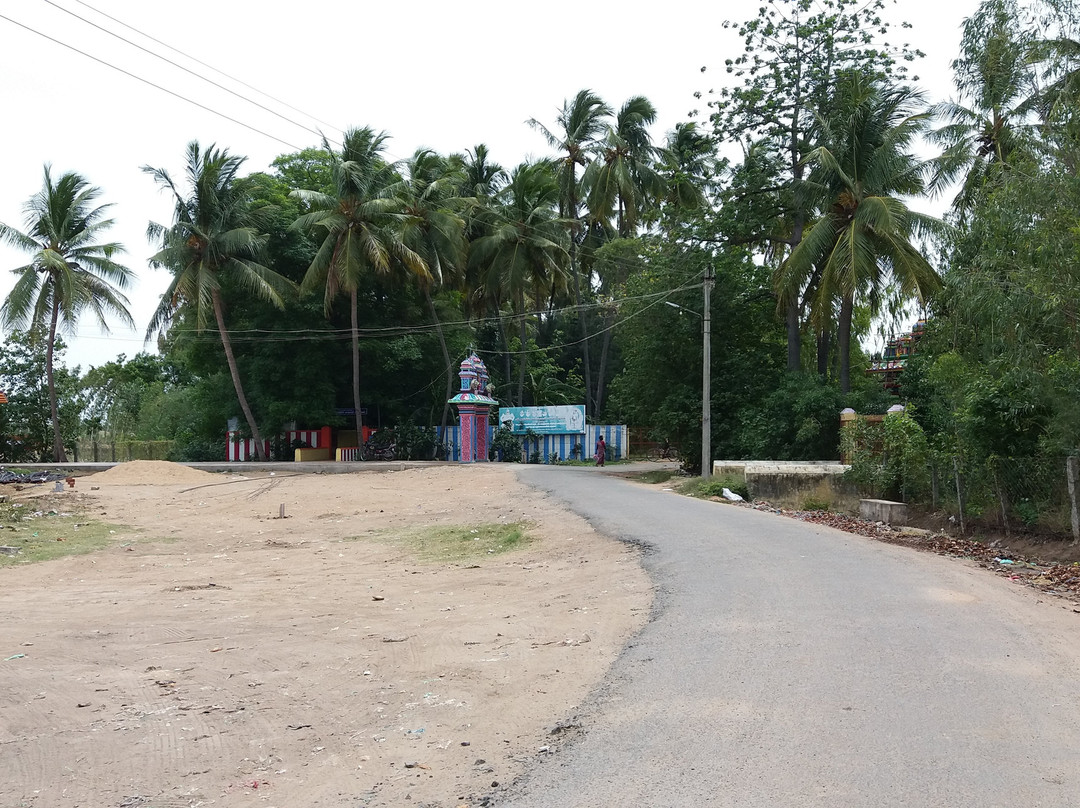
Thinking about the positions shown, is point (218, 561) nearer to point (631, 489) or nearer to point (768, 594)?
point (768, 594)

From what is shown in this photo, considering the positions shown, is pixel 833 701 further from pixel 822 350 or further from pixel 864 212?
pixel 822 350

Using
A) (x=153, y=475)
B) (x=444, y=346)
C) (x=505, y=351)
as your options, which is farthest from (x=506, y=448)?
(x=153, y=475)

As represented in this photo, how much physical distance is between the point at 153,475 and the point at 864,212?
25.5 meters

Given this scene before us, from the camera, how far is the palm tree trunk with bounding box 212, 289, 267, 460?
38312mm

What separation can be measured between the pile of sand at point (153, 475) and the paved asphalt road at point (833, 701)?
2642 cm

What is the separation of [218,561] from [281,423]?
27903 millimetres

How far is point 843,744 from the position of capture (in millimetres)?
4867

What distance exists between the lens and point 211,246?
3741 centimetres

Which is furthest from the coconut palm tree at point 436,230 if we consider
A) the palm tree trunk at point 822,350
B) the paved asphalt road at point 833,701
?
the paved asphalt road at point 833,701

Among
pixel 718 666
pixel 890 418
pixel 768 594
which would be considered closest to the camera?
pixel 718 666

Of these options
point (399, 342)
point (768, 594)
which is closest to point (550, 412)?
point (399, 342)

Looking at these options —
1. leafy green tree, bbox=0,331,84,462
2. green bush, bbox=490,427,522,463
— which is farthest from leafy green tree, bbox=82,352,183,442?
green bush, bbox=490,427,522,463

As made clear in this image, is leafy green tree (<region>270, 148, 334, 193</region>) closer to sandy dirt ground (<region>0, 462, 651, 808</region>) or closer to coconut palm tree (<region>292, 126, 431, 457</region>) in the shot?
coconut palm tree (<region>292, 126, 431, 457</region>)

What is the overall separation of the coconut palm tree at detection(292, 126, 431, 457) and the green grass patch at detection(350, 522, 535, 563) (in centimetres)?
2050
